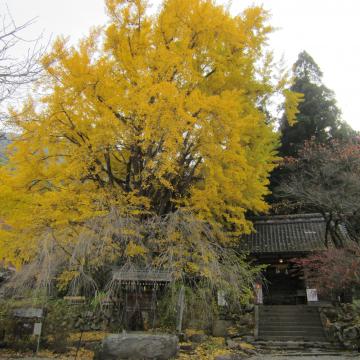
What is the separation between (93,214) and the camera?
9391mm

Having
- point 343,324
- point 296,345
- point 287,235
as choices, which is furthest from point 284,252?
point 296,345

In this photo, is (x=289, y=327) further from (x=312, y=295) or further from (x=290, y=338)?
(x=312, y=295)

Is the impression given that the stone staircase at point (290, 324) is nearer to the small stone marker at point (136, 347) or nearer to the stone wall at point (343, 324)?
the stone wall at point (343, 324)

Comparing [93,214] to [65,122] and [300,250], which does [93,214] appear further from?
[300,250]

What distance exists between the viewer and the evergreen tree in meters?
23.5

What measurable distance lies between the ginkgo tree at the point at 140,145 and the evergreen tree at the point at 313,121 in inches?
455

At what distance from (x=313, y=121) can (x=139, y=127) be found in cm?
1725

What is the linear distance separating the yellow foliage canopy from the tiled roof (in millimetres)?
5703

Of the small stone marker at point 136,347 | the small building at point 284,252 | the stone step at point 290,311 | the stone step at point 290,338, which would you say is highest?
the small building at point 284,252

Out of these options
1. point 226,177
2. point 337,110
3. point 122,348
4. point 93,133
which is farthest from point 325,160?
point 122,348

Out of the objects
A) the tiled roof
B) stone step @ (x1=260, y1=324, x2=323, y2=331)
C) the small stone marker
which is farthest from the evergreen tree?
the small stone marker

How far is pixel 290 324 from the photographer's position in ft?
47.2

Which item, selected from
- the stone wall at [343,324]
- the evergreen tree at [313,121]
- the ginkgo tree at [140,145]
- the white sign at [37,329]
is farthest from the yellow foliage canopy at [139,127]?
the evergreen tree at [313,121]

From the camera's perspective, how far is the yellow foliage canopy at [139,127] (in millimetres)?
10148
